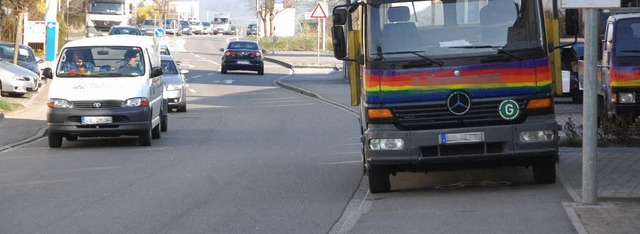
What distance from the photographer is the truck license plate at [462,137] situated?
40.6ft

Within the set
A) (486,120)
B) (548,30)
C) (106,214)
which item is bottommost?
(106,214)

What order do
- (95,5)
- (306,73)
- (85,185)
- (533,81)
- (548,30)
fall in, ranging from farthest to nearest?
(95,5), (306,73), (85,185), (548,30), (533,81)

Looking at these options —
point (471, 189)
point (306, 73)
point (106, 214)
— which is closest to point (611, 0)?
point (471, 189)

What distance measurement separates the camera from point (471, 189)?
13453mm

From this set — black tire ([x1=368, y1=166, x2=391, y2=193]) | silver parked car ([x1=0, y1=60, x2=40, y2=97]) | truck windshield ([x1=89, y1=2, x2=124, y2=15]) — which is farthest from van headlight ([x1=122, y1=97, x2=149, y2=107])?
truck windshield ([x1=89, y1=2, x2=124, y2=15])

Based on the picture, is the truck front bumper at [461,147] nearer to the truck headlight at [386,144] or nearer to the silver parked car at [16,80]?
the truck headlight at [386,144]

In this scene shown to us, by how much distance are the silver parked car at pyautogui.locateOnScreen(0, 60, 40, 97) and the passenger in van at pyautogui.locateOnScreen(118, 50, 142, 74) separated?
11.5 meters

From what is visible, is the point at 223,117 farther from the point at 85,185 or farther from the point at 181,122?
the point at 85,185

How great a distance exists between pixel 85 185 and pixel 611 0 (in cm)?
697

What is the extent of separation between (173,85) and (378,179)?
16.0m

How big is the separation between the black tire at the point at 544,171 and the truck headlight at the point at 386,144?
1.77 m

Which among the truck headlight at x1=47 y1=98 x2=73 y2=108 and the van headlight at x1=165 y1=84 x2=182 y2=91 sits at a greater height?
the van headlight at x1=165 y1=84 x2=182 y2=91

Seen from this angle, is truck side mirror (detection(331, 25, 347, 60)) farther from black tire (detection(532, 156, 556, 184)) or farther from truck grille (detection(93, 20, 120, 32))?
truck grille (detection(93, 20, 120, 32))

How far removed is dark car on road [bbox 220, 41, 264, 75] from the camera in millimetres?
50781
